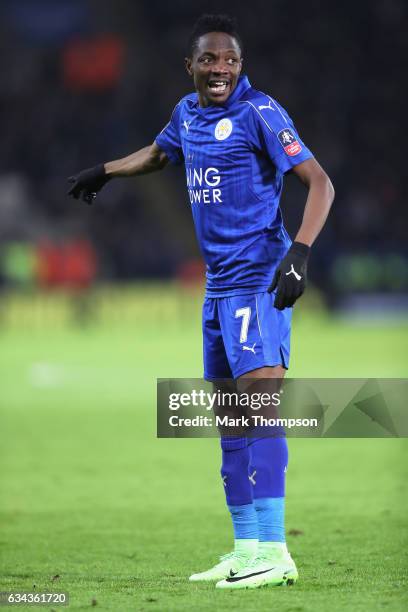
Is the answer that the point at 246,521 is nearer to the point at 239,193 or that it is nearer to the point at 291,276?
the point at 291,276

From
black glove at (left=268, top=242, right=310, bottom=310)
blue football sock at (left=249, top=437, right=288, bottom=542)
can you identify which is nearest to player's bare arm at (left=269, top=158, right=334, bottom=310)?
black glove at (left=268, top=242, right=310, bottom=310)

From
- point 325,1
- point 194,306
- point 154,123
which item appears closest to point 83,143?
point 154,123

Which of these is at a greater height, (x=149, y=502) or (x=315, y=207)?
(x=315, y=207)

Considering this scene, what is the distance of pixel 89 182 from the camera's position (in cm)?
514

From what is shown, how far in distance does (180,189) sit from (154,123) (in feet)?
6.13

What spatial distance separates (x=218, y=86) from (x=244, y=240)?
0.55m

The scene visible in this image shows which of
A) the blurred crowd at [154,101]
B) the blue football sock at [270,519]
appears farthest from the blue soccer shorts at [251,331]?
the blurred crowd at [154,101]

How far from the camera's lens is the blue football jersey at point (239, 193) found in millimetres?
4484

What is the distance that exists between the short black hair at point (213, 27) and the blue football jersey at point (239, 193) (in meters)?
0.17

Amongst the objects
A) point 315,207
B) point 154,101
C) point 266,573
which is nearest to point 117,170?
point 315,207

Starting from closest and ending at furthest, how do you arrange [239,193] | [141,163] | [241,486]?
1. [239,193]
2. [241,486]
3. [141,163]

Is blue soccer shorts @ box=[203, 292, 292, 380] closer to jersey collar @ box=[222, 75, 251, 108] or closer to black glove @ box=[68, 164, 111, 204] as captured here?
jersey collar @ box=[222, 75, 251, 108]

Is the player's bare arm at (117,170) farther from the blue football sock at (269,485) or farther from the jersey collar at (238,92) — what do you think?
the blue football sock at (269,485)

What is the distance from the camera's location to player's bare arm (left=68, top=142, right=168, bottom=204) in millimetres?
5016
